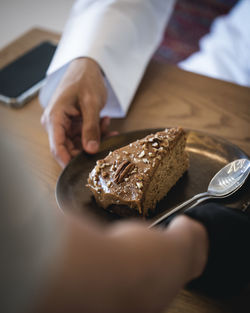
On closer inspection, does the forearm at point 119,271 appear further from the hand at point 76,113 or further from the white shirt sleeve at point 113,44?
the white shirt sleeve at point 113,44

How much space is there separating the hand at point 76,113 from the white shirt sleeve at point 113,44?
51 millimetres

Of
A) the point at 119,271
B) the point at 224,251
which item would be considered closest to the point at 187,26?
the point at 224,251

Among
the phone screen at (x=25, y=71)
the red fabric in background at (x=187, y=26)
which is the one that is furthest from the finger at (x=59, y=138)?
the red fabric in background at (x=187, y=26)

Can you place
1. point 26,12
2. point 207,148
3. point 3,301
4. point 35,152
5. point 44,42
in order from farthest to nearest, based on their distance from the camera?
point 26,12
point 44,42
point 35,152
point 207,148
point 3,301

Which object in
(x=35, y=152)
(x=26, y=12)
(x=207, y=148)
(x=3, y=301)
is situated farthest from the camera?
(x=26, y=12)

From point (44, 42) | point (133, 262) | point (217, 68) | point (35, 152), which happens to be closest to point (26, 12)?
point (44, 42)

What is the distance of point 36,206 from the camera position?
0.65 ft

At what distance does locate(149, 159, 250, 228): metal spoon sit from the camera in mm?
646

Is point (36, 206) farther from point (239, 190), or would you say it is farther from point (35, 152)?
point (35, 152)

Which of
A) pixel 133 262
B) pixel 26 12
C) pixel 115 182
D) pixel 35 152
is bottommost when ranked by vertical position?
pixel 26 12

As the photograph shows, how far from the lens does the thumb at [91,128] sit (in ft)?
2.66

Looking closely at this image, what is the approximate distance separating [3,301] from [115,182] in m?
0.49

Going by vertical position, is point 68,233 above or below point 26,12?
above

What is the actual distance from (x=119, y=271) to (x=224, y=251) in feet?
0.79
